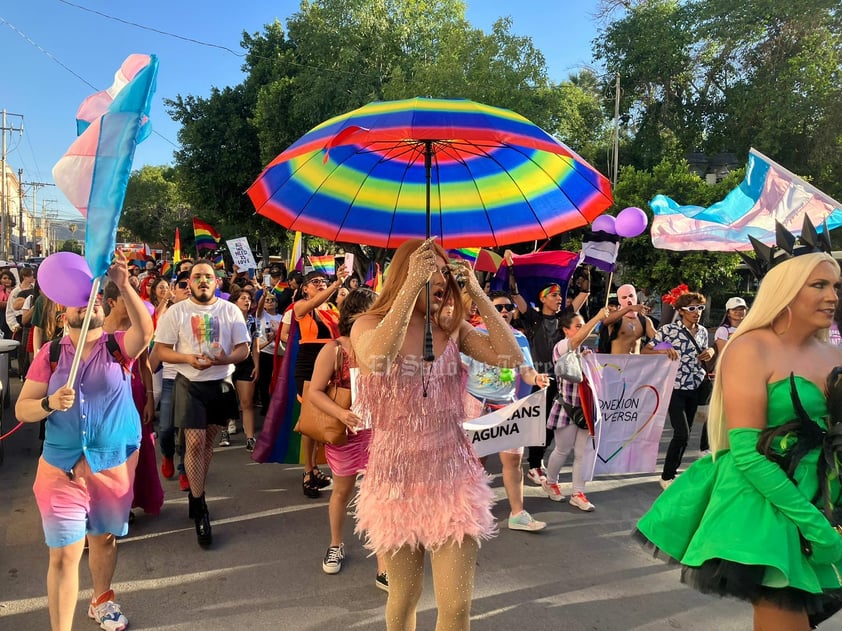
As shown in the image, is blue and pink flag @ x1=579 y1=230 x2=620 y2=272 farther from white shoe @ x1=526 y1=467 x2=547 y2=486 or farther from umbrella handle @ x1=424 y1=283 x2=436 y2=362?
umbrella handle @ x1=424 y1=283 x2=436 y2=362

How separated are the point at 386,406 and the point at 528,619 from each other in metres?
1.75

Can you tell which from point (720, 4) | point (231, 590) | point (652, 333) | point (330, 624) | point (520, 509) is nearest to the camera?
point (330, 624)

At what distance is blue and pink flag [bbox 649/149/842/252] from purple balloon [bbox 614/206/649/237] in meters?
0.66

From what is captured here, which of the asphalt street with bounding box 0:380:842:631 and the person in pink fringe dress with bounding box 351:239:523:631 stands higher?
the person in pink fringe dress with bounding box 351:239:523:631

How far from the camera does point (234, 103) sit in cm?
2798

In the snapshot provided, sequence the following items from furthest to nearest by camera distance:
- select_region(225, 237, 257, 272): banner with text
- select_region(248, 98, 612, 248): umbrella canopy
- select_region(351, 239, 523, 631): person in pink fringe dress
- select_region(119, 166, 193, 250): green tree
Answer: select_region(119, 166, 193, 250): green tree
select_region(225, 237, 257, 272): banner with text
select_region(248, 98, 612, 248): umbrella canopy
select_region(351, 239, 523, 631): person in pink fringe dress

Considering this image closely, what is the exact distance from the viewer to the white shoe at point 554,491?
18.3 feet

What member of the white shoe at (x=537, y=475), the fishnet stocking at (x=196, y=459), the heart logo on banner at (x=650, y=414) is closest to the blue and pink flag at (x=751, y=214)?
the heart logo on banner at (x=650, y=414)

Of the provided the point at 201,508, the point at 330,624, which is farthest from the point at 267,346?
the point at 330,624

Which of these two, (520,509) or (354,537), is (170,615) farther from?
(520,509)

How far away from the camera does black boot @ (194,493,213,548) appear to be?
4457mm

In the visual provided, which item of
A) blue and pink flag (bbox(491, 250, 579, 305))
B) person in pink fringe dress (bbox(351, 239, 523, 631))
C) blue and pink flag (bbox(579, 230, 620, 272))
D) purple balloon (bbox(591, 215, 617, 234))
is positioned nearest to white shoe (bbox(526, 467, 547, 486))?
blue and pink flag (bbox(579, 230, 620, 272))

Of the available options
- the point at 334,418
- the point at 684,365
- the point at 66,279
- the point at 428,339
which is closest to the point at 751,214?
the point at 684,365

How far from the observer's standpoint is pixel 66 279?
3.08 metres
